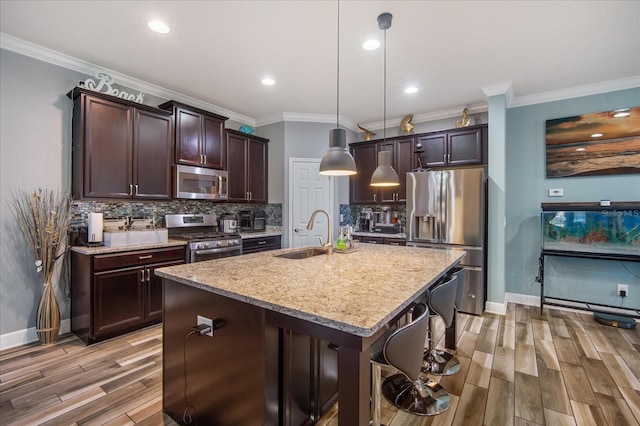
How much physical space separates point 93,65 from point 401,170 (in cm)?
406

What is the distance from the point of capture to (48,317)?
2.70m

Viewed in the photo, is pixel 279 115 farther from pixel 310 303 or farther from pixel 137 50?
pixel 310 303

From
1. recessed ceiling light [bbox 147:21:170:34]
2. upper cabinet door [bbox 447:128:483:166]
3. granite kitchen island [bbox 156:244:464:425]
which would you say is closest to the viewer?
granite kitchen island [bbox 156:244:464:425]

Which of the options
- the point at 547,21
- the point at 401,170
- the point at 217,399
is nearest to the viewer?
the point at 217,399

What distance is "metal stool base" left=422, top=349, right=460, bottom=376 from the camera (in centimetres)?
224

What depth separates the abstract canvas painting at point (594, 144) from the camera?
335 cm

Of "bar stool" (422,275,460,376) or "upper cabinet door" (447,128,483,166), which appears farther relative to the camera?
"upper cabinet door" (447,128,483,166)

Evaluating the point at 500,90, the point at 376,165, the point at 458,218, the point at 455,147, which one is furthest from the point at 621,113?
the point at 376,165

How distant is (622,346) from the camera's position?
2.70 m

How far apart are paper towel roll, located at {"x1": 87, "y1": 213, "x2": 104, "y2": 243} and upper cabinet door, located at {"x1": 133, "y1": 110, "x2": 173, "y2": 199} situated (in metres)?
0.44

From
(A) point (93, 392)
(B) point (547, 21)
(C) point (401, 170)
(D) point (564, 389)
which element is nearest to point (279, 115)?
(C) point (401, 170)

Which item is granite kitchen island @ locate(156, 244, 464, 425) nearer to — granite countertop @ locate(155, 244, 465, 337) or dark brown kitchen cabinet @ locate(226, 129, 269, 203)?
granite countertop @ locate(155, 244, 465, 337)

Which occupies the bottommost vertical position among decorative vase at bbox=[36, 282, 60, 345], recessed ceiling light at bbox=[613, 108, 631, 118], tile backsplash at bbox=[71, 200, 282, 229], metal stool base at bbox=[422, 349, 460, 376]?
metal stool base at bbox=[422, 349, 460, 376]

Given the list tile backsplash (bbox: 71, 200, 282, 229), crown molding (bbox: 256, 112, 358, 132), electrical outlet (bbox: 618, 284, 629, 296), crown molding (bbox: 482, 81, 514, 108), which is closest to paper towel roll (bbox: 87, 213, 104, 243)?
tile backsplash (bbox: 71, 200, 282, 229)
